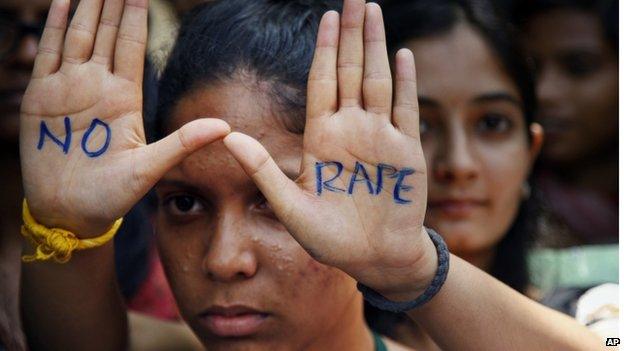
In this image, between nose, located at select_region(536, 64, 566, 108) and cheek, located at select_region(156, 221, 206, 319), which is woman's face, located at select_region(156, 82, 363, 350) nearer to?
cheek, located at select_region(156, 221, 206, 319)

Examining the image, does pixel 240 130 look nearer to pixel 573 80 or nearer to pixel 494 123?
pixel 494 123

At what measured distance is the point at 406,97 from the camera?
6.26 feet

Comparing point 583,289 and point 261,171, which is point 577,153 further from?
point 261,171

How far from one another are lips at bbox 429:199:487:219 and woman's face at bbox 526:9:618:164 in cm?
138

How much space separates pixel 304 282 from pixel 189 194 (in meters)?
0.30

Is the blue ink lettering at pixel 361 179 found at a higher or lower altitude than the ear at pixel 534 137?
higher

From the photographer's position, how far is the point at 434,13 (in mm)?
3188

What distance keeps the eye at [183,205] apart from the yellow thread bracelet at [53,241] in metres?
0.18

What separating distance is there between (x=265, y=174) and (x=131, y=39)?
0.39 metres

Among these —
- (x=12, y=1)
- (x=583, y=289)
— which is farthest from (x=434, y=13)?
(x=12, y=1)

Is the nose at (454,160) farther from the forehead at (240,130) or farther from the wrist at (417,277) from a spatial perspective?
the wrist at (417,277)

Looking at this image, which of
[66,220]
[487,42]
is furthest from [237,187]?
[487,42]

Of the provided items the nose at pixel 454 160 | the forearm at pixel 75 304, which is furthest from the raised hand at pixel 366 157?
the nose at pixel 454 160

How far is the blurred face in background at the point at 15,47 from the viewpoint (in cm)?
286
